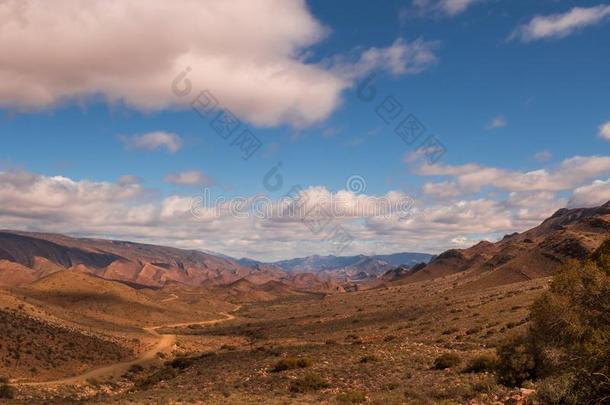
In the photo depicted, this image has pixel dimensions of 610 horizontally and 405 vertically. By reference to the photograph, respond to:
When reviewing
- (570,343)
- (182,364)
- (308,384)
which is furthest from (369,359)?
(182,364)

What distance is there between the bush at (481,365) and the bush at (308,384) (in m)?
7.84

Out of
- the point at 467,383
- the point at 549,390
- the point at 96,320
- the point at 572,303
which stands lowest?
the point at 96,320

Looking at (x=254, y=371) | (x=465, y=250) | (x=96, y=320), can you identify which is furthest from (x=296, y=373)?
(x=465, y=250)

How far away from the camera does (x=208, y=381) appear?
34.5 m

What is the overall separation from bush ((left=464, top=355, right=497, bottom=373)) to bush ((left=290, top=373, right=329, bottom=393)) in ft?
25.7

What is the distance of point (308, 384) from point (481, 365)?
30.7 ft

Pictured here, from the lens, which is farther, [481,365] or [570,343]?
[481,365]

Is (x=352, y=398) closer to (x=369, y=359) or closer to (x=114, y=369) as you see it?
(x=369, y=359)

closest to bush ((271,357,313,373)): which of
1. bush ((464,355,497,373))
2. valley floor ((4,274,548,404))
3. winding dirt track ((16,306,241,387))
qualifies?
valley floor ((4,274,548,404))

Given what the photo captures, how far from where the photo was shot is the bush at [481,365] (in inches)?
979

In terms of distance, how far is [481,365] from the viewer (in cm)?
2580

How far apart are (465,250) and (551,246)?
286 feet

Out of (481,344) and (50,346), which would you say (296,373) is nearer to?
(481,344)

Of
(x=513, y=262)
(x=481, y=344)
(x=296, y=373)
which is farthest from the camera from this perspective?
(x=513, y=262)
